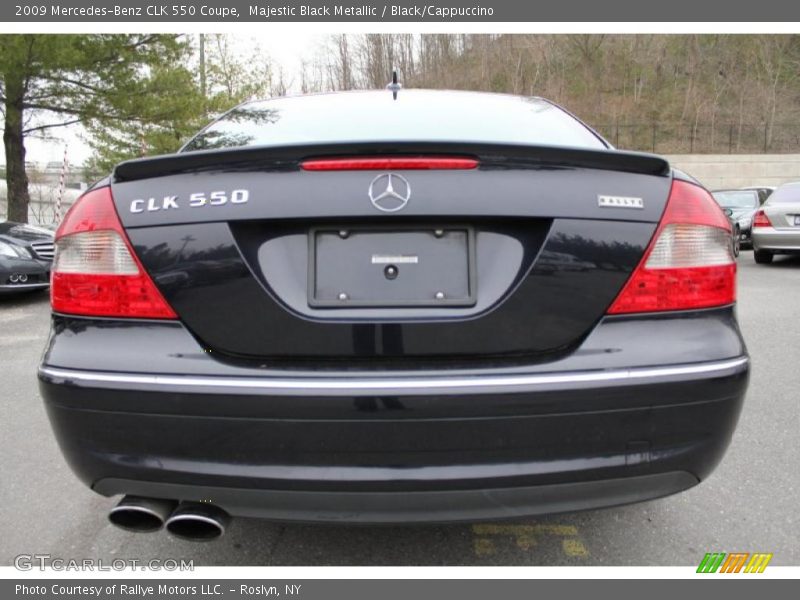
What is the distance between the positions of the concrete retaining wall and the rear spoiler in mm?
29651

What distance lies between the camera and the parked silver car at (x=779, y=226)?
373 inches

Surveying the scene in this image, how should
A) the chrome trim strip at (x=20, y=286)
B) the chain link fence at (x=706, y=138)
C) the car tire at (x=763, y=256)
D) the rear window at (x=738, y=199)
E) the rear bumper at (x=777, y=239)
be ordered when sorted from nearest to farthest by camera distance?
the chrome trim strip at (x=20, y=286) → the rear bumper at (x=777, y=239) → the car tire at (x=763, y=256) → the rear window at (x=738, y=199) → the chain link fence at (x=706, y=138)

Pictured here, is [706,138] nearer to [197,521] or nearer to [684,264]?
[684,264]

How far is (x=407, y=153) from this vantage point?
1.54m

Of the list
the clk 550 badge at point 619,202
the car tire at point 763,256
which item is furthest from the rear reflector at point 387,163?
the car tire at point 763,256

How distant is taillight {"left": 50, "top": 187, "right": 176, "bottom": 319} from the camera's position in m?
1.56

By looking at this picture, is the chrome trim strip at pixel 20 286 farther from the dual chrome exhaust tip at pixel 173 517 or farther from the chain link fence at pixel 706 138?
the chain link fence at pixel 706 138

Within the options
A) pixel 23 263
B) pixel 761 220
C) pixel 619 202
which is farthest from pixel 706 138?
pixel 619 202

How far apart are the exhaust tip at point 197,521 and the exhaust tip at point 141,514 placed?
35 millimetres

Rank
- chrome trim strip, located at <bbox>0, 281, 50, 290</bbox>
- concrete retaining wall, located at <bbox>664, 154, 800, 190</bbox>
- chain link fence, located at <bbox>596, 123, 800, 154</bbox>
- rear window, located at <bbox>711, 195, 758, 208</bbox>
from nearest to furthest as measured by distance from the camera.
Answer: chrome trim strip, located at <bbox>0, 281, 50, 290</bbox>
rear window, located at <bbox>711, 195, 758, 208</bbox>
concrete retaining wall, located at <bbox>664, 154, 800, 190</bbox>
chain link fence, located at <bbox>596, 123, 800, 154</bbox>

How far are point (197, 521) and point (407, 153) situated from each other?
3.79ft

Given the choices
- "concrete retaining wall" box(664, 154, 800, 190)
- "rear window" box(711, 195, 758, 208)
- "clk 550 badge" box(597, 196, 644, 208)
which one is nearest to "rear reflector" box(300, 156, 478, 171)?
"clk 550 badge" box(597, 196, 644, 208)

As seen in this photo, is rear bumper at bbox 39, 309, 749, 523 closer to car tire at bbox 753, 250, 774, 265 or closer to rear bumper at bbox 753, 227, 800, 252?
rear bumper at bbox 753, 227, 800, 252

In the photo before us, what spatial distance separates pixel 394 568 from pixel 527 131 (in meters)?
1.68
